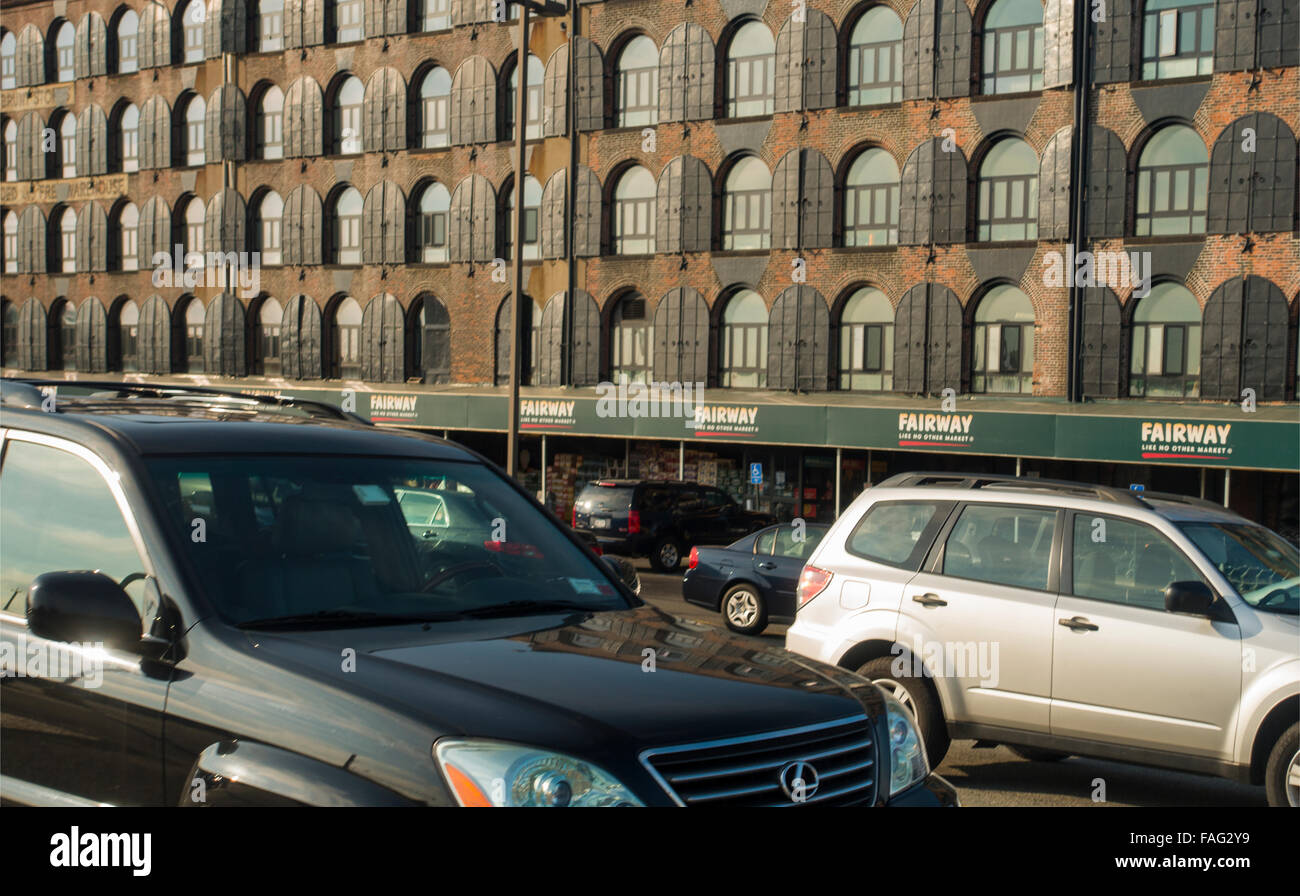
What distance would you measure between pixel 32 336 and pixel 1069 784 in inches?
2016

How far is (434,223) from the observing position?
40344 millimetres

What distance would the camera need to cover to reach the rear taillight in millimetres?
8531

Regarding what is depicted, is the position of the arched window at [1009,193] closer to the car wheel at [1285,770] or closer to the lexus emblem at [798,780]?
the car wheel at [1285,770]

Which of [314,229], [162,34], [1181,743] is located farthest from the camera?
[162,34]

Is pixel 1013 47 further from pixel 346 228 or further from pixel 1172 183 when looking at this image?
pixel 346 228

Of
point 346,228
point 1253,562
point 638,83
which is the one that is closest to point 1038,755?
point 1253,562

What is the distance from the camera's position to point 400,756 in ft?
9.23

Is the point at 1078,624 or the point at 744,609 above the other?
the point at 1078,624

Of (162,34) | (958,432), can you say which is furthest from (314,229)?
(958,432)

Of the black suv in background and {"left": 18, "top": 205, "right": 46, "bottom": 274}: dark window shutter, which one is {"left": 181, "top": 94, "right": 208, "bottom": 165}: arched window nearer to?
{"left": 18, "top": 205, "right": 46, "bottom": 274}: dark window shutter

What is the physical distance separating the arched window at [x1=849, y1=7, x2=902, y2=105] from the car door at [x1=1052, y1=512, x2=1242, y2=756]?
2705 cm
